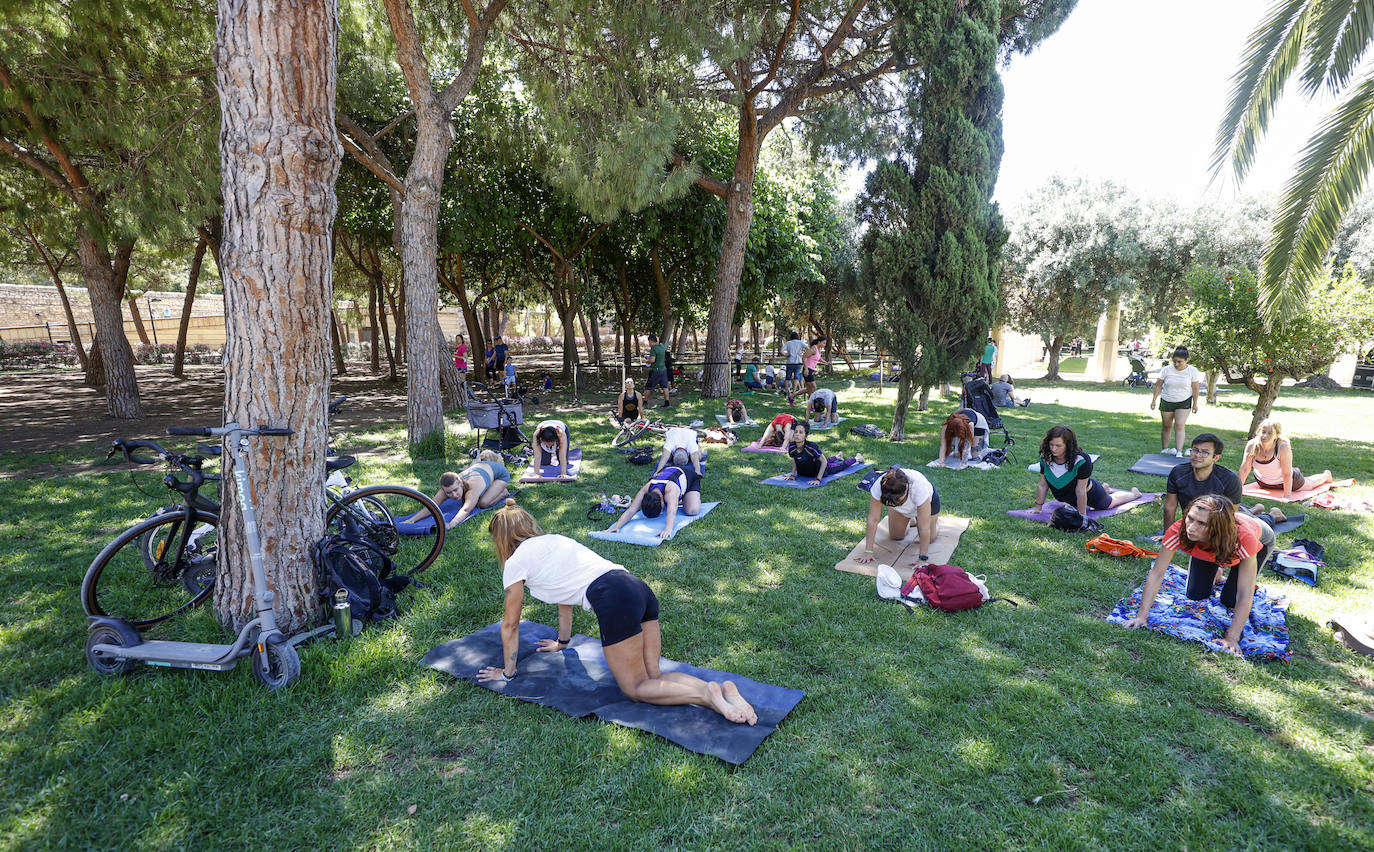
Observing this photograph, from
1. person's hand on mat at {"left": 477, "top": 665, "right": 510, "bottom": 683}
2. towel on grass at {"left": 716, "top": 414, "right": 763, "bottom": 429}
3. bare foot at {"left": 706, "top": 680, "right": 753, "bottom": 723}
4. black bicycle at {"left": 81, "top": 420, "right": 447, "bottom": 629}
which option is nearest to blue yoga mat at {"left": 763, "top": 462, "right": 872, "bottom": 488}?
towel on grass at {"left": 716, "top": 414, "right": 763, "bottom": 429}

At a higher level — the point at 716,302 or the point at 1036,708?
the point at 716,302

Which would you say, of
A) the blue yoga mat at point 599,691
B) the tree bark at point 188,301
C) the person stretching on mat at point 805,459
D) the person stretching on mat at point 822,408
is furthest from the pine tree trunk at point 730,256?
Result: the tree bark at point 188,301

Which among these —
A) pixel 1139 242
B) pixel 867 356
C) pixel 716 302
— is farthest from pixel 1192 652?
pixel 867 356

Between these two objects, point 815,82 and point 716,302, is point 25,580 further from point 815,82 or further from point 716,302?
point 815,82

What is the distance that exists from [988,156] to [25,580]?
12.4m

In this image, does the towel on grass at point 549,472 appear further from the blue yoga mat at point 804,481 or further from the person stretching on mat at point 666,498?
the blue yoga mat at point 804,481

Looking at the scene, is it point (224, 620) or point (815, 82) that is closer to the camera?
point (224, 620)

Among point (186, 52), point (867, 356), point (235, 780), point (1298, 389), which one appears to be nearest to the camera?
point (235, 780)

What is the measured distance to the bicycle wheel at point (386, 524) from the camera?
16.5ft

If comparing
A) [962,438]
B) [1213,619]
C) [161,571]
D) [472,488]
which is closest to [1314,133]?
[962,438]

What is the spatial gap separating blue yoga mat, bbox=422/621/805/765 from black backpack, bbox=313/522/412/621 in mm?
706

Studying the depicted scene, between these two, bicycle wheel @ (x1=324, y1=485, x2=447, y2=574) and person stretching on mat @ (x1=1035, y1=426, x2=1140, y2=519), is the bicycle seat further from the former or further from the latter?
person stretching on mat @ (x1=1035, y1=426, x2=1140, y2=519)

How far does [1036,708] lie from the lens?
11.1ft

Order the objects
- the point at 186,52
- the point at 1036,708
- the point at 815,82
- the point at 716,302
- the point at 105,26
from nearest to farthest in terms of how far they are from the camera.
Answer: the point at 1036,708, the point at 105,26, the point at 186,52, the point at 815,82, the point at 716,302
